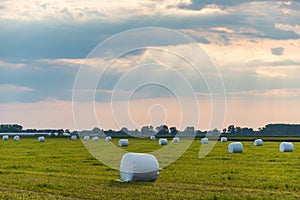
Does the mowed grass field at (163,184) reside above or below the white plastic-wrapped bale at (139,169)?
below

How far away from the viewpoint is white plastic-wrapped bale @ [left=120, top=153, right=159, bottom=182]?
22.6m

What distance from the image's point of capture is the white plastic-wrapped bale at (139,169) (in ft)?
74.0

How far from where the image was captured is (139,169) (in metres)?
22.6

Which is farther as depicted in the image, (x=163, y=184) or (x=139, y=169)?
(x=139, y=169)

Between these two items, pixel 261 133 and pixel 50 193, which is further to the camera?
pixel 261 133

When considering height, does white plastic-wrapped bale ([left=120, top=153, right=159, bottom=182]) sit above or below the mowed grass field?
above

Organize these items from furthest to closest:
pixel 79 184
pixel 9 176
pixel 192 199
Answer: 1. pixel 9 176
2. pixel 79 184
3. pixel 192 199

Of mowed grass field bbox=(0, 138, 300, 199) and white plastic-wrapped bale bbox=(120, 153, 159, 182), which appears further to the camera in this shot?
white plastic-wrapped bale bbox=(120, 153, 159, 182)

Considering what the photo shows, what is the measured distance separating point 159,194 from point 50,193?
3.79 meters

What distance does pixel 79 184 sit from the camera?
68.9 feet

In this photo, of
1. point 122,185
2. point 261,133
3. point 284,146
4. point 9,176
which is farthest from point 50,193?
point 261,133

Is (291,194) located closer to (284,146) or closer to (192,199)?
(192,199)

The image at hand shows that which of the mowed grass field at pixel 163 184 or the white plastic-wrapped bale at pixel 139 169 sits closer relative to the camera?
the mowed grass field at pixel 163 184

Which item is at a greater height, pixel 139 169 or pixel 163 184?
pixel 139 169
